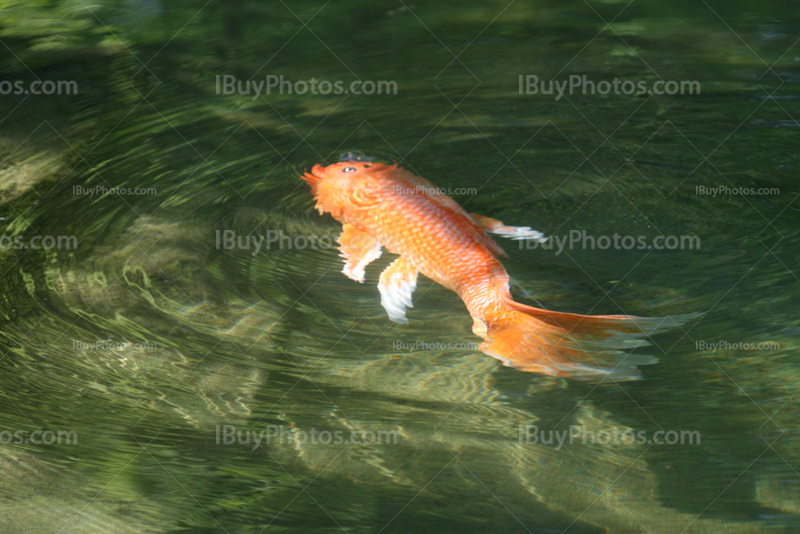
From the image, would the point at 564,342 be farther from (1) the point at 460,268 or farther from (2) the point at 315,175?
(2) the point at 315,175

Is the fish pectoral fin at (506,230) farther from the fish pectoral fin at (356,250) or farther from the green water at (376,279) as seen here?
the fish pectoral fin at (356,250)

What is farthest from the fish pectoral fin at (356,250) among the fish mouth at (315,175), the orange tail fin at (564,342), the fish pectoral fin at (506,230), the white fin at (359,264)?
the orange tail fin at (564,342)

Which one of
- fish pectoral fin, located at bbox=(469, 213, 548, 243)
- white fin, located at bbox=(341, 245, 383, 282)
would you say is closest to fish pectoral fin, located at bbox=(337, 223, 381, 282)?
white fin, located at bbox=(341, 245, 383, 282)

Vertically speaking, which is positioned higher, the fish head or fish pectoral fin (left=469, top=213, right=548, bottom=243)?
the fish head

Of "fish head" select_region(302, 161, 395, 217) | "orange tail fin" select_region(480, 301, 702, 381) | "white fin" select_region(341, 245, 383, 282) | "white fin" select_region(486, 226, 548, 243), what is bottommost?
"orange tail fin" select_region(480, 301, 702, 381)

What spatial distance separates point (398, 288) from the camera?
138 inches

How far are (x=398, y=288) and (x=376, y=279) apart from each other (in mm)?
305

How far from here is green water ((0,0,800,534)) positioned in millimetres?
3141

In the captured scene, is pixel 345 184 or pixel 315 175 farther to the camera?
pixel 315 175

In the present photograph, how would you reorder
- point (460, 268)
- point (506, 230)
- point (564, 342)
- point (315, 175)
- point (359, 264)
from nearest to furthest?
point (564, 342) < point (460, 268) < point (359, 264) < point (506, 230) < point (315, 175)

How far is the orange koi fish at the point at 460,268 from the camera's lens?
2990 mm

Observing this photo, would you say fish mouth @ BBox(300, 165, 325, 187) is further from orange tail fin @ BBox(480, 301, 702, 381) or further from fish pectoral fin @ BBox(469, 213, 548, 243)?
orange tail fin @ BBox(480, 301, 702, 381)

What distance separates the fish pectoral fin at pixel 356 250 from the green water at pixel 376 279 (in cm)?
10

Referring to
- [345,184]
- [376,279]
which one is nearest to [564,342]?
[376,279]
